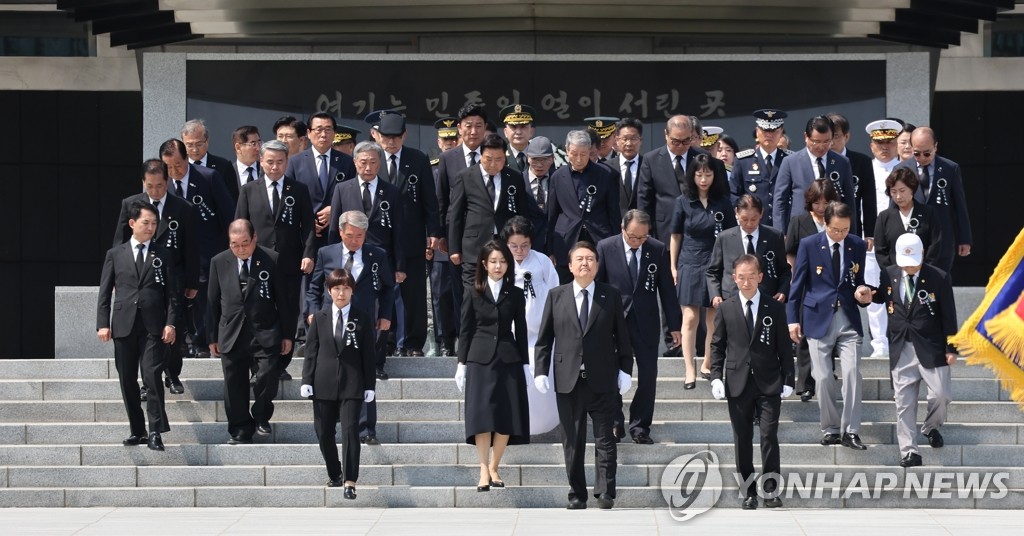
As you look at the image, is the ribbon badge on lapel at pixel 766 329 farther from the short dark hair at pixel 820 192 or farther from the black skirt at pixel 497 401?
the short dark hair at pixel 820 192

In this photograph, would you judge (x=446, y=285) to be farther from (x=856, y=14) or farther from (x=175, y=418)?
(x=856, y=14)

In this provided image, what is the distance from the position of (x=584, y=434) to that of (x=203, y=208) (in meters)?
3.92

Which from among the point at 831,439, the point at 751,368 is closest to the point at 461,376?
the point at 751,368

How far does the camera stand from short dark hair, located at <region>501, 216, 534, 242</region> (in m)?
10.4

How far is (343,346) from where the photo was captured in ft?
32.6

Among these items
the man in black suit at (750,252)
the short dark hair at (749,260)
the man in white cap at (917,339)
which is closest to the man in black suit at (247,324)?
the man in black suit at (750,252)

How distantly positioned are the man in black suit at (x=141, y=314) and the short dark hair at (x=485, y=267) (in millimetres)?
2237

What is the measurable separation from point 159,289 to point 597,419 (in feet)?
10.8

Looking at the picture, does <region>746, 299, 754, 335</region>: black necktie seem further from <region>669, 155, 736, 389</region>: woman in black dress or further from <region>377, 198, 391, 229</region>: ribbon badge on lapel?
<region>377, 198, 391, 229</region>: ribbon badge on lapel

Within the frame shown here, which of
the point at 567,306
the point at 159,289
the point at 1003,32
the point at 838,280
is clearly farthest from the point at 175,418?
the point at 1003,32

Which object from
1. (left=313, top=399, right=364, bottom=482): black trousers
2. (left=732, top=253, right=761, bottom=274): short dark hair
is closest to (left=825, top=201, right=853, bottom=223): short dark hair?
(left=732, top=253, right=761, bottom=274): short dark hair

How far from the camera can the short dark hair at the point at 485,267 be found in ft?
33.1

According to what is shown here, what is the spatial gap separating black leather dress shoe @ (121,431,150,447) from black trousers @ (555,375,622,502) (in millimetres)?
2971

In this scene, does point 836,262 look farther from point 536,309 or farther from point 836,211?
point 536,309
